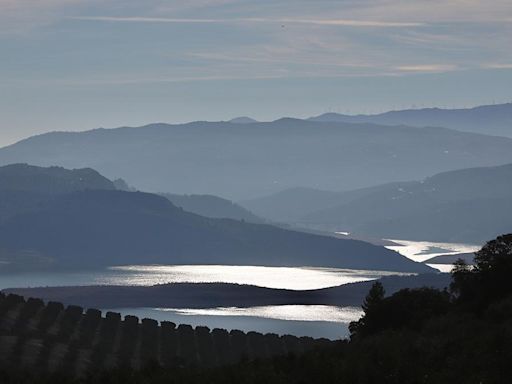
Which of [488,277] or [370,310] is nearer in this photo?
[488,277]

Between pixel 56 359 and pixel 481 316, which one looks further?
pixel 56 359

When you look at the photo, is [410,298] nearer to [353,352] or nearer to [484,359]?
[353,352]

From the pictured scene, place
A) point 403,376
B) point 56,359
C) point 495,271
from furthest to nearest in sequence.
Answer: point 56,359 < point 495,271 < point 403,376

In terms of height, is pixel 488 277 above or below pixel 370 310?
above

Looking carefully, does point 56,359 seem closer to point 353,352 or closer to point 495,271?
point 495,271

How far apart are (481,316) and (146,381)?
52633 mm

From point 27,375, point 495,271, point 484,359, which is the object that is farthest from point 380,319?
point 484,359

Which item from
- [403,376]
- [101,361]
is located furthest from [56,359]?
[403,376]

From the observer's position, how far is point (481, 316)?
136 meters

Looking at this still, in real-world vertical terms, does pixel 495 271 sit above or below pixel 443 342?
above

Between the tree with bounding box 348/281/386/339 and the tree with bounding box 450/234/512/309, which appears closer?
the tree with bounding box 450/234/512/309

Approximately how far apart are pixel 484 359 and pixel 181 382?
67.3 ft

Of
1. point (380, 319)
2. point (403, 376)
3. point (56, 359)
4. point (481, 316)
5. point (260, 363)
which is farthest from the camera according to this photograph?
point (56, 359)

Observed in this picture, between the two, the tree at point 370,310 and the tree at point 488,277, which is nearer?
the tree at point 488,277
